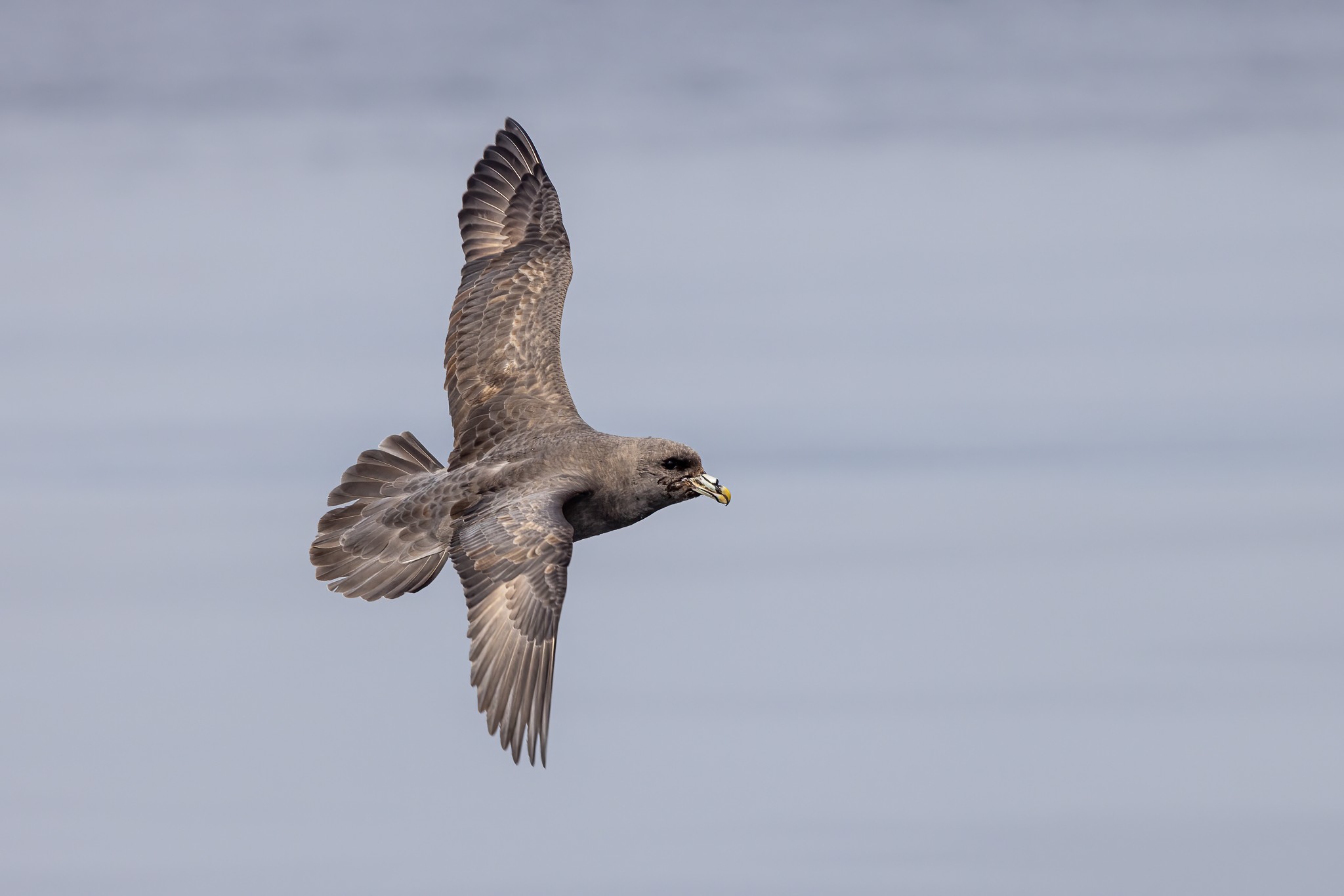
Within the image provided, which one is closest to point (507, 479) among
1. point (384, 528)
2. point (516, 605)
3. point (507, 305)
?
point (384, 528)

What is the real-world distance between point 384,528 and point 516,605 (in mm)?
2330

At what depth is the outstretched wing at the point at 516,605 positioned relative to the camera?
1530cm

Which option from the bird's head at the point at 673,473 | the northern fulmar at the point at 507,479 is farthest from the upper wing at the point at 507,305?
the bird's head at the point at 673,473

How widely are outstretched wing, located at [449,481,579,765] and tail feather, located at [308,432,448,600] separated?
0.86m

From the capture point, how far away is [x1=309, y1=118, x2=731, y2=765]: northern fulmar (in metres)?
15.6

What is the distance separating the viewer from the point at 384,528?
57.2ft

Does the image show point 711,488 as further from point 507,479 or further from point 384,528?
point 384,528

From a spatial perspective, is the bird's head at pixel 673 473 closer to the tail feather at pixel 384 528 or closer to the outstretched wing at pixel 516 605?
the outstretched wing at pixel 516 605

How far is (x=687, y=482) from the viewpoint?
17.1 metres

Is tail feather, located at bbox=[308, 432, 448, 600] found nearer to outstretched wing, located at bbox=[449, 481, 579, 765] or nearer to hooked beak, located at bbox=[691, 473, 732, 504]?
outstretched wing, located at bbox=[449, 481, 579, 765]

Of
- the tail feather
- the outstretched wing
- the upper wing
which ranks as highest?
the upper wing

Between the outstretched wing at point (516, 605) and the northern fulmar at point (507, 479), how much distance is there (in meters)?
0.01

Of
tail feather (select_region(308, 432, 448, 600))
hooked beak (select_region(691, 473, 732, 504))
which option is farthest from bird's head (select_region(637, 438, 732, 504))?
tail feather (select_region(308, 432, 448, 600))

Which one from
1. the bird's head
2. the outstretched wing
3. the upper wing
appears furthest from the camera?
the upper wing
